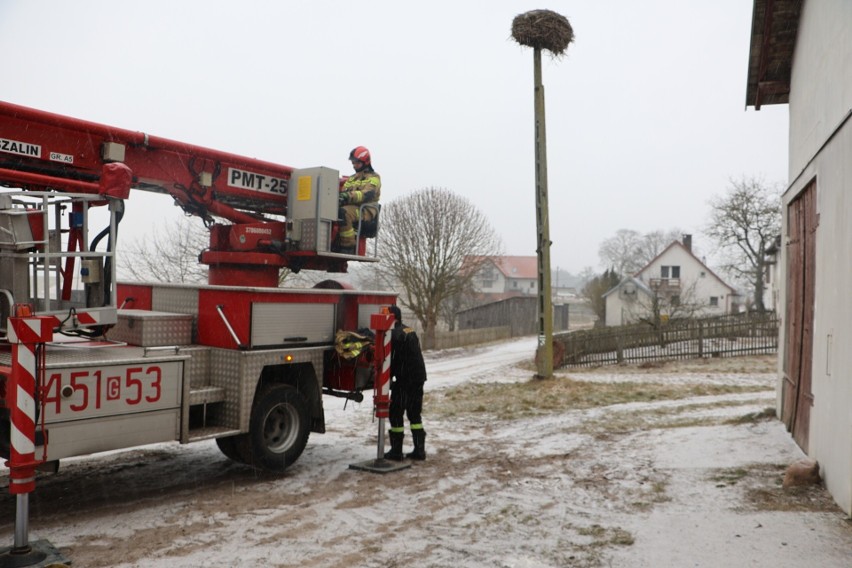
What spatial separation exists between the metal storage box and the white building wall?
20.1 feet

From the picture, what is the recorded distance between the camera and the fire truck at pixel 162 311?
19.1ft

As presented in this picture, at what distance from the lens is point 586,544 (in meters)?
5.55

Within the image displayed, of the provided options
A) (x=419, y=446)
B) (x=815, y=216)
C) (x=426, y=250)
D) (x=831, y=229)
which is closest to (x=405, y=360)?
(x=419, y=446)

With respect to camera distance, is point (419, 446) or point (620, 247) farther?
point (620, 247)

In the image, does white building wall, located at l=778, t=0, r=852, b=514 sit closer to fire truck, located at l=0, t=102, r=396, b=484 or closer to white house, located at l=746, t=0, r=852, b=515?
white house, located at l=746, t=0, r=852, b=515

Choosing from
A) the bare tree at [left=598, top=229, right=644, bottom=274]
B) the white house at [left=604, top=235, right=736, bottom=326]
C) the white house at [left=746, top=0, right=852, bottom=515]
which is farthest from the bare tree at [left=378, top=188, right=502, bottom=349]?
the bare tree at [left=598, top=229, right=644, bottom=274]

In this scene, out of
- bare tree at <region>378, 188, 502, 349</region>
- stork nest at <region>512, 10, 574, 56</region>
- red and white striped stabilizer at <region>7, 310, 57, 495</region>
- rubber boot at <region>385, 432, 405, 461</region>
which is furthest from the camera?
bare tree at <region>378, 188, 502, 349</region>

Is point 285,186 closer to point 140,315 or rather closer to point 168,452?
point 140,315

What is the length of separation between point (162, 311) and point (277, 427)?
5.77 ft

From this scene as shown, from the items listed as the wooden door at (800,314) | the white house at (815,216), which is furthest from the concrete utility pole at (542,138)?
the wooden door at (800,314)

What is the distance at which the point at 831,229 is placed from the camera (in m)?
7.18

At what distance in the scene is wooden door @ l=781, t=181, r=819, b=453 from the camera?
838cm

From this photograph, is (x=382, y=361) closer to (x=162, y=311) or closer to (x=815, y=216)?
(x=162, y=311)

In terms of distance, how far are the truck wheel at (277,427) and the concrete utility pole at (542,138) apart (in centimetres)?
861
